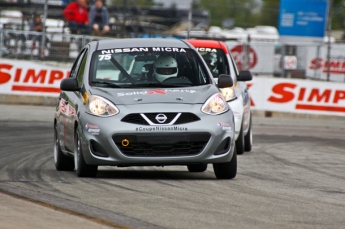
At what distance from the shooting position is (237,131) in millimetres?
13141

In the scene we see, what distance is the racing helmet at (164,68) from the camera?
10.6 meters

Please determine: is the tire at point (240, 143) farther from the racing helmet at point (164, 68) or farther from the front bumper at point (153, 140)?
the front bumper at point (153, 140)

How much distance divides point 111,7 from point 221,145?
20.6 meters

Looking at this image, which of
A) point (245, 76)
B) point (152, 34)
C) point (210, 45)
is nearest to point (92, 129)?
point (245, 76)

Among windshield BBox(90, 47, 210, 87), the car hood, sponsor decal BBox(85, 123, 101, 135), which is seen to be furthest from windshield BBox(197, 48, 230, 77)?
sponsor decal BBox(85, 123, 101, 135)

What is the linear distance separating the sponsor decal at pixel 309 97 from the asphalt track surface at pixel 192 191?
9437 mm

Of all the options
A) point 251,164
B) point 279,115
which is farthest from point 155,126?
point 279,115

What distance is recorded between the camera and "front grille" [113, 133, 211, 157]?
959 centimetres

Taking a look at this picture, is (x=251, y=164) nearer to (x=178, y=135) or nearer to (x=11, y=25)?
(x=178, y=135)

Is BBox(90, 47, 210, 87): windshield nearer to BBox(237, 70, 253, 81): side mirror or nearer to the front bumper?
the front bumper

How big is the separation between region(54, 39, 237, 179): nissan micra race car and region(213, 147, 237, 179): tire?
0.04 ft

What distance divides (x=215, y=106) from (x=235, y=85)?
3724 millimetres

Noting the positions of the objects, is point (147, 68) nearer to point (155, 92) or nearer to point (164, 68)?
point (164, 68)

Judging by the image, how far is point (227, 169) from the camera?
10.2 m
